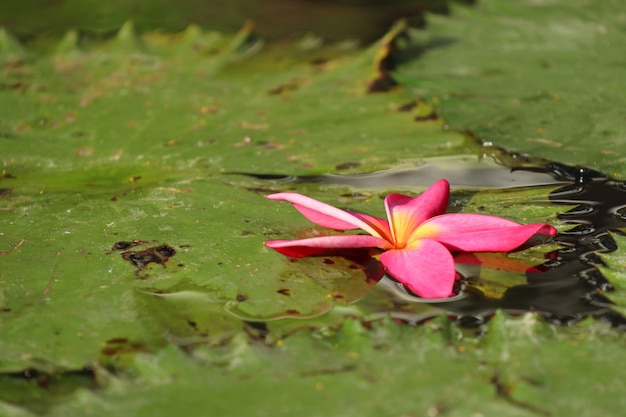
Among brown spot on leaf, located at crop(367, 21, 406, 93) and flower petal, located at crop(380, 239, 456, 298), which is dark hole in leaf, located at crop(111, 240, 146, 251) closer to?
flower petal, located at crop(380, 239, 456, 298)

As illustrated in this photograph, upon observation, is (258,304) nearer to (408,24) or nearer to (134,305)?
(134,305)

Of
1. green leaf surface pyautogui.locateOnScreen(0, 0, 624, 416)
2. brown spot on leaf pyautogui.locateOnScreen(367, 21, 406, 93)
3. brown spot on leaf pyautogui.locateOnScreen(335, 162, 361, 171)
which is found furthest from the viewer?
brown spot on leaf pyautogui.locateOnScreen(367, 21, 406, 93)

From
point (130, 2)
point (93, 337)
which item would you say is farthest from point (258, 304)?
point (130, 2)

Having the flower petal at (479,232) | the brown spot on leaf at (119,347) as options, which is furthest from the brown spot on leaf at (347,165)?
the brown spot on leaf at (119,347)

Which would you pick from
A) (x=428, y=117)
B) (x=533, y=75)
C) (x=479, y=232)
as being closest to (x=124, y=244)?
(x=479, y=232)

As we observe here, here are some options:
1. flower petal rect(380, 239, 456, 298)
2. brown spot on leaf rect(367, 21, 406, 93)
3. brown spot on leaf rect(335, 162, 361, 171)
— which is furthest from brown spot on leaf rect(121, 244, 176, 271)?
brown spot on leaf rect(367, 21, 406, 93)

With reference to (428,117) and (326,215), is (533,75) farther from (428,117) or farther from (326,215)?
(326,215)

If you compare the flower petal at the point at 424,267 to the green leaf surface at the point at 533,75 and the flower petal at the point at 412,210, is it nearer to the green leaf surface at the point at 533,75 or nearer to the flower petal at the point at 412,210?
the flower petal at the point at 412,210
